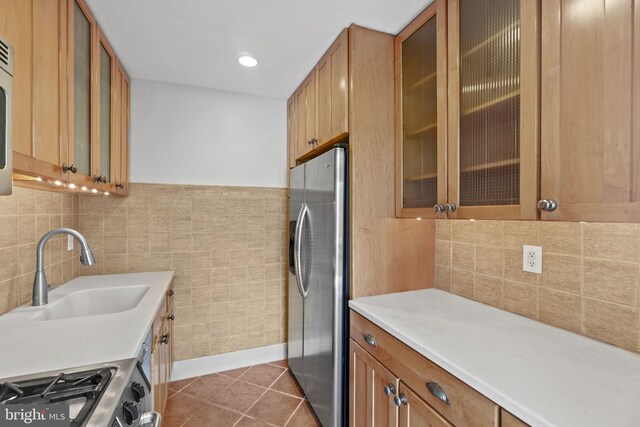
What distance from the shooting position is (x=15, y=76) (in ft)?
3.02

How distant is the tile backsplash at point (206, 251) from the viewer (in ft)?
7.57

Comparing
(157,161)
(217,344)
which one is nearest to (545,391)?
(217,344)

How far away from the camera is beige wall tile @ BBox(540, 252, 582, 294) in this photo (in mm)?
1213

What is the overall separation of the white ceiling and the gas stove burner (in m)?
1.66

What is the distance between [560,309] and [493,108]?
2.96 feet

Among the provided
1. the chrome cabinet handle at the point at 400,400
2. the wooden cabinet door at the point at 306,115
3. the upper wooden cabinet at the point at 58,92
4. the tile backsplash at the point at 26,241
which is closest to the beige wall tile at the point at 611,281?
the chrome cabinet handle at the point at 400,400

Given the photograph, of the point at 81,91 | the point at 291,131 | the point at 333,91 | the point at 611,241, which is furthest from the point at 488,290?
the point at 81,91

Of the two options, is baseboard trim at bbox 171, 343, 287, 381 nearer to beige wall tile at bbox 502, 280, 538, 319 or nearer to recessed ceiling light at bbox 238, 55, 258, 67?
beige wall tile at bbox 502, 280, 538, 319

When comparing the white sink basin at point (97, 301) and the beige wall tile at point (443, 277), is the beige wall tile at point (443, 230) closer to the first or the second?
the beige wall tile at point (443, 277)

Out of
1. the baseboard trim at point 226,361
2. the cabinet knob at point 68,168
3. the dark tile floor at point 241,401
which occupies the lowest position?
A: the dark tile floor at point 241,401

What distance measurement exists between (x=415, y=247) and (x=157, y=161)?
2124 mm

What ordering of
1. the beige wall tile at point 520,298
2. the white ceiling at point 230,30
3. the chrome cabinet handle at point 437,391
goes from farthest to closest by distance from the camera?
1. the white ceiling at point 230,30
2. the beige wall tile at point 520,298
3. the chrome cabinet handle at point 437,391

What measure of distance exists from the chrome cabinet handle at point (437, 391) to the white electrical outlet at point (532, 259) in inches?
29.5

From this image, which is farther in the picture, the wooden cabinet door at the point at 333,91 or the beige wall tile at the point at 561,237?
the wooden cabinet door at the point at 333,91
